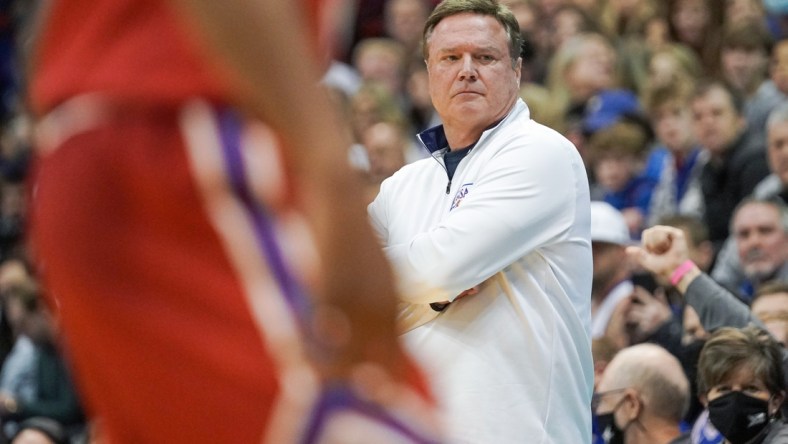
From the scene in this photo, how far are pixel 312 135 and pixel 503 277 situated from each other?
259 centimetres

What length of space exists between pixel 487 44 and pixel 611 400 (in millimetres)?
2494

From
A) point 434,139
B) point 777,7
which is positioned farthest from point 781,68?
point 434,139

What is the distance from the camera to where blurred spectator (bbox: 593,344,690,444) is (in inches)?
257

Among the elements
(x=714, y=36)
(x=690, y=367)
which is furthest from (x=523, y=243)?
(x=714, y=36)

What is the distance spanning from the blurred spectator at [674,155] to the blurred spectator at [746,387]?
4.43 metres

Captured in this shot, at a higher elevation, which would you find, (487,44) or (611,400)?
(487,44)

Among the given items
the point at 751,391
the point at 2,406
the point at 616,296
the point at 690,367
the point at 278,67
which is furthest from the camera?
the point at 2,406

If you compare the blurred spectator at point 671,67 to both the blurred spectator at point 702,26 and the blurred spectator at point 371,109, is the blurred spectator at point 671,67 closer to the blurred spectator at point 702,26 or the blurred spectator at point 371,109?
the blurred spectator at point 702,26

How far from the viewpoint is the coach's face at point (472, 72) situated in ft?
15.3

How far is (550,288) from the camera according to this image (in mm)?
4316

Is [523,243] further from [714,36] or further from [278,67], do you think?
[714,36]

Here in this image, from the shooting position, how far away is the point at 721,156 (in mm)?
10430

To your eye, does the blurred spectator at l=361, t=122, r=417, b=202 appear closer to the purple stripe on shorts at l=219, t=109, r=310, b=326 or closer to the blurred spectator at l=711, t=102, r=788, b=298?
the blurred spectator at l=711, t=102, r=788, b=298

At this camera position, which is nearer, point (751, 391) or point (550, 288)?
point (550, 288)
